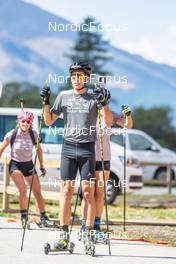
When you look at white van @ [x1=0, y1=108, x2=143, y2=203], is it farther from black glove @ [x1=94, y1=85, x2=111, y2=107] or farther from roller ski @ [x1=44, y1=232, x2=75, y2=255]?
black glove @ [x1=94, y1=85, x2=111, y2=107]

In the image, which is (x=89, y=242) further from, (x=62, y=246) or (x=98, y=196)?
(x=98, y=196)

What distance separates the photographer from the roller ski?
11320mm

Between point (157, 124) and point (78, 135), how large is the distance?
78.4 meters

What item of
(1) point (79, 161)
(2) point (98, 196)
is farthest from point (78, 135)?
(2) point (98, 196)

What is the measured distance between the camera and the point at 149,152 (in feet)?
99.1

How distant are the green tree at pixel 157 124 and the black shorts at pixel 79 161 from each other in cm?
6965

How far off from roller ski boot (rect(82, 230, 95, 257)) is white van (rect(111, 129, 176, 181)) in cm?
1564

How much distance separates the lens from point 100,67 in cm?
10606

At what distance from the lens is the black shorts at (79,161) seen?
1154 cm

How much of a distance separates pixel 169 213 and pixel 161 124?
71.1 meters

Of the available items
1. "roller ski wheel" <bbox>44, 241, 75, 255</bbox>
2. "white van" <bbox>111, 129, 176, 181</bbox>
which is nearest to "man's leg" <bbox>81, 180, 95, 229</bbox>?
"roller ski wheel" <bbox>44, 241, 75, 255</bbox>

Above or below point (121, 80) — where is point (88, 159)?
below

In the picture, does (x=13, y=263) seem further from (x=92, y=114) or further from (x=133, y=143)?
(x=133, y=143)

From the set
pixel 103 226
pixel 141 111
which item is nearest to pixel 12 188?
pixel 103 226
